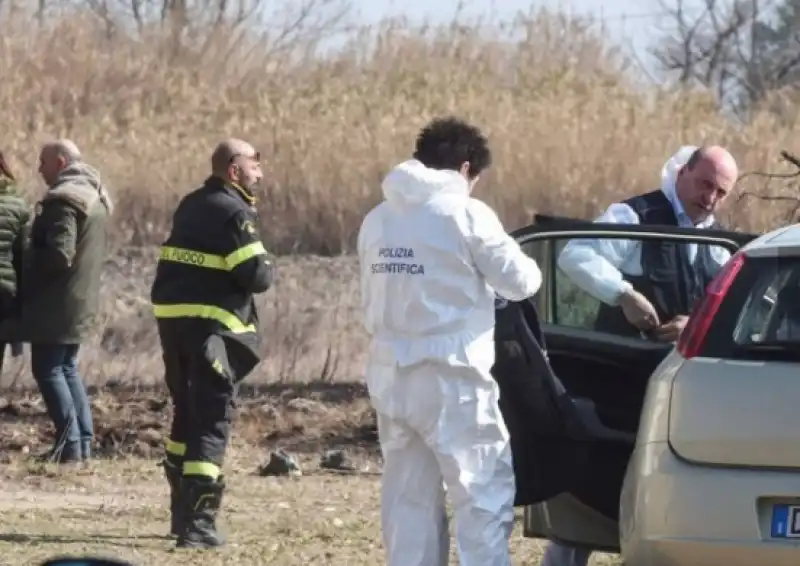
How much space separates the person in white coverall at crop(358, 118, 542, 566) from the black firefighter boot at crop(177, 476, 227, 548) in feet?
5.45

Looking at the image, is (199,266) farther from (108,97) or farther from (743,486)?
(108,97)

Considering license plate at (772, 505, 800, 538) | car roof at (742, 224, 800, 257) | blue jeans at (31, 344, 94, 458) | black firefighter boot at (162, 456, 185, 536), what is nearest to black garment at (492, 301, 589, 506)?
car roof at (742, 224, 800, 257)

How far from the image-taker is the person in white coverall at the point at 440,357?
631cm

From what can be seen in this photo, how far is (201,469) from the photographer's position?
26.2ft

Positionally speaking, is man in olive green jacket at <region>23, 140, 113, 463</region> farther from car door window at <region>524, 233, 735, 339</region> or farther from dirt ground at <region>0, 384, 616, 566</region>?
car door window at <region>524, 233, 735, 339</region>

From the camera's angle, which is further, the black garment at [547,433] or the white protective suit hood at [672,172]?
the white protective suit hood at [672,172]

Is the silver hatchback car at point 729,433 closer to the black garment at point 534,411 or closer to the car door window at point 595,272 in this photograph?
the black garment at point 534,411

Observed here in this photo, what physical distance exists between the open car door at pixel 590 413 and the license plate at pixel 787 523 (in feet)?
3.66

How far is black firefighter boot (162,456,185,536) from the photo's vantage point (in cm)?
814

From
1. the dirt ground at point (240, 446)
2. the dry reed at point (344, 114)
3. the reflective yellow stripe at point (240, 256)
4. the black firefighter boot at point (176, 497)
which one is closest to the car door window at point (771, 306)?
the dirt ground at point (240, 446)

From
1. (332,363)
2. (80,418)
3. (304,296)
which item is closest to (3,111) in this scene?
(304,296)

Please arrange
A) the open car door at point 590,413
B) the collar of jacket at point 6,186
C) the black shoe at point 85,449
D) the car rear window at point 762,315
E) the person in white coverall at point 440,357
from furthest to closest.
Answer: the black shoe at point 85,449, the collar of jacket at point 6,186, the open car door at point 590,413, the person in white coverall at point 440,357, the car rear window at point 762,315

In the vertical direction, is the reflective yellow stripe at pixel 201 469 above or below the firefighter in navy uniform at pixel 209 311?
below

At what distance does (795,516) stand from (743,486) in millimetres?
166
